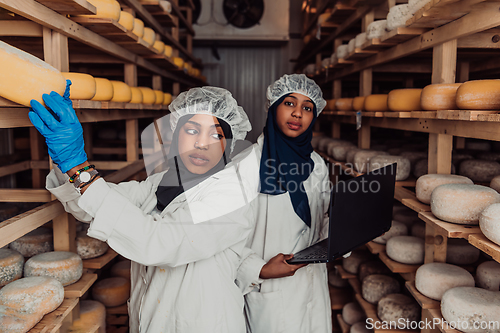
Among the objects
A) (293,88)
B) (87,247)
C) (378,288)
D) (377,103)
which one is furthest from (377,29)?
(87,247)

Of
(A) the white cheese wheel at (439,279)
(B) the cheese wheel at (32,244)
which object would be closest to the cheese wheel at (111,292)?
(B) the cheese wheel at (32,244)

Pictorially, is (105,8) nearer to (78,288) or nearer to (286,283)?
(78,288)

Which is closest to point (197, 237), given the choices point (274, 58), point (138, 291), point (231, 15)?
point (138, 291)

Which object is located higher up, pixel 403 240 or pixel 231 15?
pixel 231 15

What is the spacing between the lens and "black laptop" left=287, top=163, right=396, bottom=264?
143 cm

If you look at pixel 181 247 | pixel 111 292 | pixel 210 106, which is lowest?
pixel 111 292

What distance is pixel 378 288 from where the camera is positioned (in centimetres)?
242

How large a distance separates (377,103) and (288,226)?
3.77 feet

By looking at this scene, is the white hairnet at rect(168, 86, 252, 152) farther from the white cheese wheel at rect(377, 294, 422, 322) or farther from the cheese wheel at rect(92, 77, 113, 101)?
the white cheese wheel at rect(377, 294, 422, 322)

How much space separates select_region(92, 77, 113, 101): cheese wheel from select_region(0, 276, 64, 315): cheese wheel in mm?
888

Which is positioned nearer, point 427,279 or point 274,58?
point 427,279

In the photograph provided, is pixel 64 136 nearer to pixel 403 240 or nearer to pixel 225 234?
pixel 225 234

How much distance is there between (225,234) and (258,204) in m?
0.67

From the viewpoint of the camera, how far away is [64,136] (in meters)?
1.09
